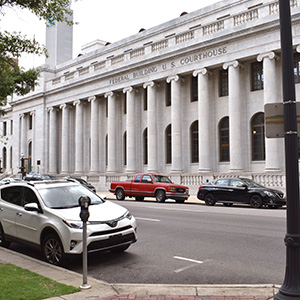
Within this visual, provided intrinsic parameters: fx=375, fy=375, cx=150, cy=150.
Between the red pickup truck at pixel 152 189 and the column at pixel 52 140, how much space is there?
21.5m

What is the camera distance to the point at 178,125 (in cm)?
3136

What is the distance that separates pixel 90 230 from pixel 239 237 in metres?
4.53

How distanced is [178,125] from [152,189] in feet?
30.8

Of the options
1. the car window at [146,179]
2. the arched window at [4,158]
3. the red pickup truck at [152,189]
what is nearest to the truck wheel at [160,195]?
the red pickup truck at [152,189]

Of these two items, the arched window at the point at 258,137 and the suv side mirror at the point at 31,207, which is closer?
the suv side mirror at the point at 31,207

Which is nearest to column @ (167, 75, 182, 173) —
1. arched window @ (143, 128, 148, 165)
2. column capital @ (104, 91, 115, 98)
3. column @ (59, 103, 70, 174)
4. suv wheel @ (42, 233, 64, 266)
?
arched window @ (143, 128, 148, 165)

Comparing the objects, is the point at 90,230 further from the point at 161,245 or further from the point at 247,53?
the point at 247,53

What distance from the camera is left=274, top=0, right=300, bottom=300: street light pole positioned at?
4.56 metres

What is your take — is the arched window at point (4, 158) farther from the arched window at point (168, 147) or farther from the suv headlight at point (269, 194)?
the suv headlight at point (269, 194)

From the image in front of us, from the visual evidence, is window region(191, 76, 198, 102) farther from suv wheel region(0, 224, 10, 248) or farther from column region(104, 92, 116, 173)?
suv wheel region(0, 224, 10, 248)

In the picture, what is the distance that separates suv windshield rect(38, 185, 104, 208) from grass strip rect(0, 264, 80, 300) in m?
1.90

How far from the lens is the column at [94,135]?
39250 millimetres

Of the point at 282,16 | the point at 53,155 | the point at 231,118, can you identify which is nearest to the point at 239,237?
the point at 282,16

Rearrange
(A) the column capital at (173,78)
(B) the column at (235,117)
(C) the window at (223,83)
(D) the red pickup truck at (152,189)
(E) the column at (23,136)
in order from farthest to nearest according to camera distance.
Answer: (E) the column at (23,136)
(A) the column capital at (173,78)
(C) the window at (223,83)
(B) the column at (235,117)
(D) the red pickup truck at (152,189)
